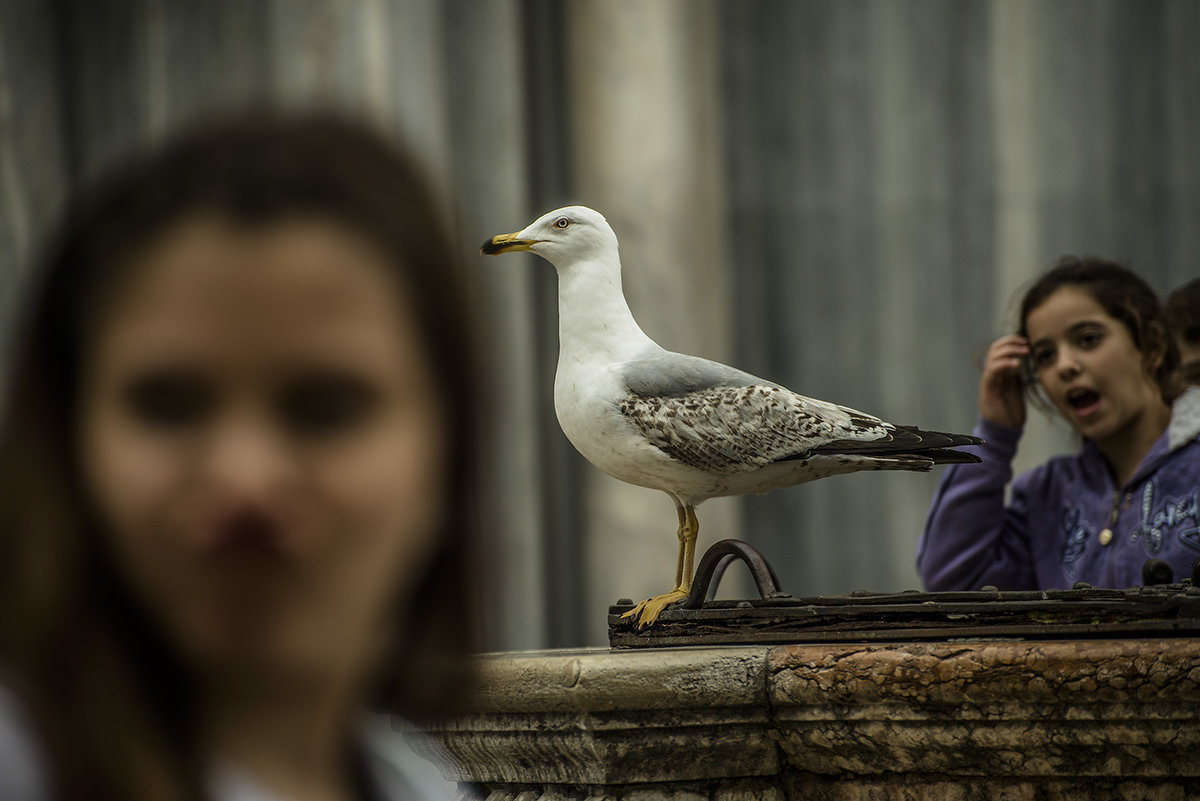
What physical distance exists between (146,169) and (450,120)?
3582 millimetres

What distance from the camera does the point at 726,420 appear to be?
1.70 m

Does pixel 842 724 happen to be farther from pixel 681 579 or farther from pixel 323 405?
pixel 323 405

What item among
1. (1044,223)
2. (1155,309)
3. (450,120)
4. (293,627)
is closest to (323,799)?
(293,627)

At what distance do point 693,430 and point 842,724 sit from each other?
1.52 feet

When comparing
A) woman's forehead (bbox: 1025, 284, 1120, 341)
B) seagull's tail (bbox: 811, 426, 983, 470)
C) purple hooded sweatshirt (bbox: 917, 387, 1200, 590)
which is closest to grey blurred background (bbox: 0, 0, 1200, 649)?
purple hooded sweatshirt (bbox: 917, 387, 1200, 590)

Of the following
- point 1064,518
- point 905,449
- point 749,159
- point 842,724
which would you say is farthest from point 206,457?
point 749,159

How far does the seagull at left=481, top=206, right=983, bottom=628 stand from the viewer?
1.69 meters

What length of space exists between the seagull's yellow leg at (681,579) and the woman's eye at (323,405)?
123 cm

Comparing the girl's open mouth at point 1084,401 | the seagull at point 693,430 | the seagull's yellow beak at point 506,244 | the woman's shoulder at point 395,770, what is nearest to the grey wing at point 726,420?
the seagull at point 693,430

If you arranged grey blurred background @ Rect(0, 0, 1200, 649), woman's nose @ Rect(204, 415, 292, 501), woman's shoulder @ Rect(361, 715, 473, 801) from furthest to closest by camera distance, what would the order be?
grey blurred background @ Rect(0, 0, 1200, 649) → woman's shoulder @ Rect(361, 715, 473, 801) → woman's nose @ Rect(204, 415, 292, 501)

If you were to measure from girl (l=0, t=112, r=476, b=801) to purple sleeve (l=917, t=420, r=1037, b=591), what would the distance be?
172cm

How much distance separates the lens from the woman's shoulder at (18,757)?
0.38 m

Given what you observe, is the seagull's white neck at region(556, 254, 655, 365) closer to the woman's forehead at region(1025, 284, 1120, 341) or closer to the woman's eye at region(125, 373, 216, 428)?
the woman's forehead at region(1025, 284, 1120, 341)

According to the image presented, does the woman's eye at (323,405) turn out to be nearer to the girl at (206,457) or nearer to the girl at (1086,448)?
the girl at (206,457)
